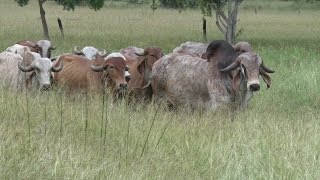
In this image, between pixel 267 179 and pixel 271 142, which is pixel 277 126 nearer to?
pixel 271 142

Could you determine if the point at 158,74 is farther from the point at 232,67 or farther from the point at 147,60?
the point at 232,67

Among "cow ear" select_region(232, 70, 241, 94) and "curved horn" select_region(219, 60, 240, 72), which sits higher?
"curved horn" select_region(219, 60, 240, 72)

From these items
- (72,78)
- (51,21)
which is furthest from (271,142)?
(51,21)

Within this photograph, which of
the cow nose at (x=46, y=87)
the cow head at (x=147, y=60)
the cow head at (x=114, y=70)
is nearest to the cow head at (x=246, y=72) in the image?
the cow head at (x=114, y=70)

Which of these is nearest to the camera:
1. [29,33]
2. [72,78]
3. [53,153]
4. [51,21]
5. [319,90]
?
[53,153]

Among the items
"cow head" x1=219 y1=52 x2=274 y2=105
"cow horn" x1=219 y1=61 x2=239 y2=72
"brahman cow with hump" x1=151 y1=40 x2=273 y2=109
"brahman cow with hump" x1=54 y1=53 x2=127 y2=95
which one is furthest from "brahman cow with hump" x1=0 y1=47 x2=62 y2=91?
"cow head" x1=219 y1=52 x2=274 y2=105

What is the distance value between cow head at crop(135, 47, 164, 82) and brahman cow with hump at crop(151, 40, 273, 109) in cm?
52

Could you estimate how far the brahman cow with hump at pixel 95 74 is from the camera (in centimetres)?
1184

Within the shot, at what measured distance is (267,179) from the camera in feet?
23.7

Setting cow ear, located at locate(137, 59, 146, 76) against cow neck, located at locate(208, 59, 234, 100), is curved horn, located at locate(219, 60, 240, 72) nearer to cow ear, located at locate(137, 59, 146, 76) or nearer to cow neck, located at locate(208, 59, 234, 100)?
cow neck, located at locate(208, 59, 234, 100)

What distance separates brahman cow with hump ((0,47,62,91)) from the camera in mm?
12375

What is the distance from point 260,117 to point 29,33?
2625 cm

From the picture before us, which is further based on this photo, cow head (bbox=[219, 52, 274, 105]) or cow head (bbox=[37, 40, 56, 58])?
cow head (bbox=[37, 40, 56, 58])

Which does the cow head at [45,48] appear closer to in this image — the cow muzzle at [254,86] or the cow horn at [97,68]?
the cow horn at [97,68]
